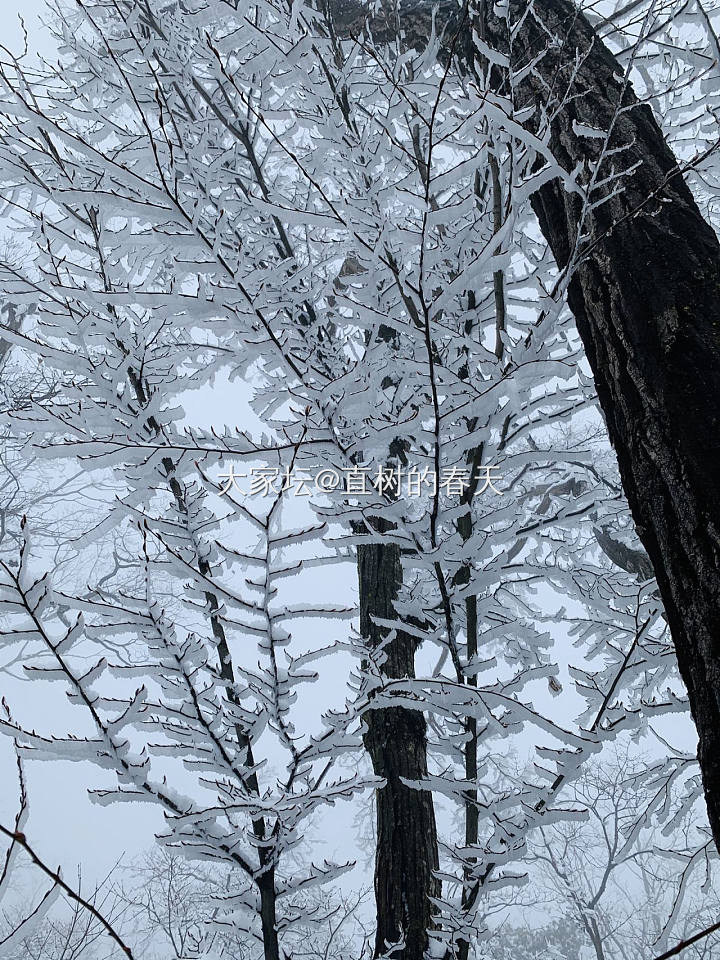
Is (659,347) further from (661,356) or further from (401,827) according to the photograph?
(401,827)

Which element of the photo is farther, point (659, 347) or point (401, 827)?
point (401, 827)

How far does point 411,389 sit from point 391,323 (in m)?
0.86

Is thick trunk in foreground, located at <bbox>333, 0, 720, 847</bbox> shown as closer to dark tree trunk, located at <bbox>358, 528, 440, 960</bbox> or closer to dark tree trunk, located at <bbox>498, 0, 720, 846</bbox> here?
dark tree trunk, located at <bbox>498, 0, 720, 846</bbox>

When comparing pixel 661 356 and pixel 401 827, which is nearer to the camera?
pixel 661 356

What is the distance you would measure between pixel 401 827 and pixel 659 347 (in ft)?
6.19

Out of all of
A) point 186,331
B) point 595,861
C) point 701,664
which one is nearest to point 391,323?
point 701,664

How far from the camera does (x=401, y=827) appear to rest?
7.63ft

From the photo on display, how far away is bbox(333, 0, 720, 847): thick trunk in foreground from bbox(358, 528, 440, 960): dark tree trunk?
1017 mm

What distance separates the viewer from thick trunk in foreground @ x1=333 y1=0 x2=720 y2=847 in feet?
3.57

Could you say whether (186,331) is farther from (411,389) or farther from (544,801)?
(544,801)

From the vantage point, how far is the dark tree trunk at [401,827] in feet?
7.11

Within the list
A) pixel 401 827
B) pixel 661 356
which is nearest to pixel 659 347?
pixel 661 356

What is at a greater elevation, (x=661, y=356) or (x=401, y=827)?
(x=661, y=356)

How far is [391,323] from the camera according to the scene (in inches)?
49.7
